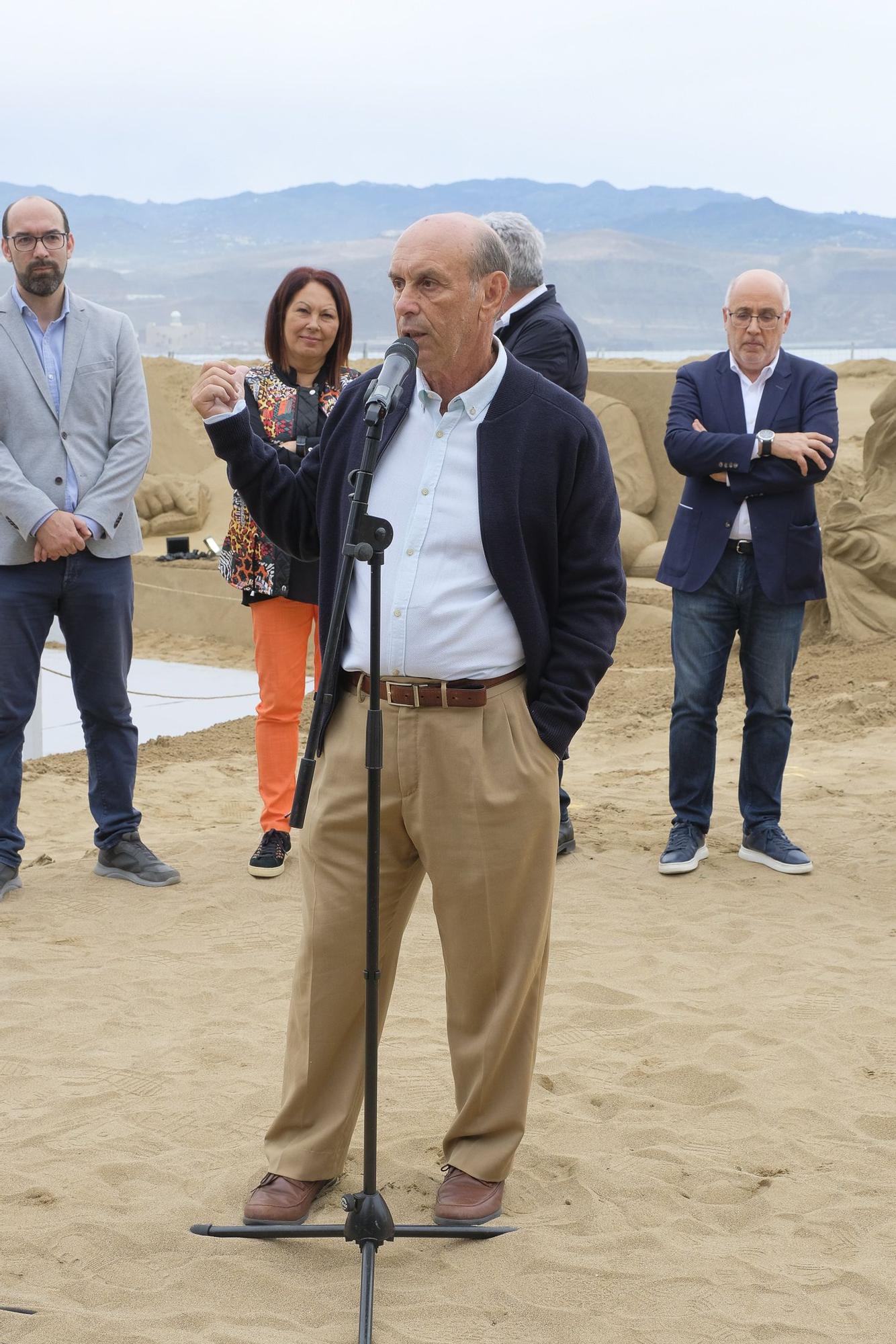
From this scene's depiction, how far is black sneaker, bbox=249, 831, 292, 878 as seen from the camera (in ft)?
17.4

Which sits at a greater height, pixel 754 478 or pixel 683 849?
pixel 754 478

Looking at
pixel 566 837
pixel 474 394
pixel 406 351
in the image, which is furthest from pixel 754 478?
pixel 406 351

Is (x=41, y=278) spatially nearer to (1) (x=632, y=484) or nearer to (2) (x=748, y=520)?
(2) (x=748, y=520)

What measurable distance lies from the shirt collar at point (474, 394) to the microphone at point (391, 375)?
0.22 m

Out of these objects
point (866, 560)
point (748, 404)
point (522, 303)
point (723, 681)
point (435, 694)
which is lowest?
point (866, 560)

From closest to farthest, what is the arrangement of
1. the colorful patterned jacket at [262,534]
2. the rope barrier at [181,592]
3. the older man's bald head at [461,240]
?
the older man's bald head at [461,240] < the colorful patterned jacket at [262,534] < the rope barrier at [181,592]

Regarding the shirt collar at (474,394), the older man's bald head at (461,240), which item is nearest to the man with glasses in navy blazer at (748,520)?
the shirt collar at (474,394)

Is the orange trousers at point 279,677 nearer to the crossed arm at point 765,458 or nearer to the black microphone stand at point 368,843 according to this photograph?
the crossed arm at point 765,458

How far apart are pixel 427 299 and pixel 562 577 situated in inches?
24.6

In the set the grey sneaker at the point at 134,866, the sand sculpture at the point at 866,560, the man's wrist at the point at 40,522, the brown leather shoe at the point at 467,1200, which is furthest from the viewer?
the sand sculpture at the point at 866,560

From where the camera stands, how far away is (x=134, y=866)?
208 inches

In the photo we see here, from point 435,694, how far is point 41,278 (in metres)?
2.75

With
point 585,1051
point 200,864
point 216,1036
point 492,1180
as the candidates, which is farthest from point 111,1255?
point 200,864

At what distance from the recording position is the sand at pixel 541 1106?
9.04 ft
